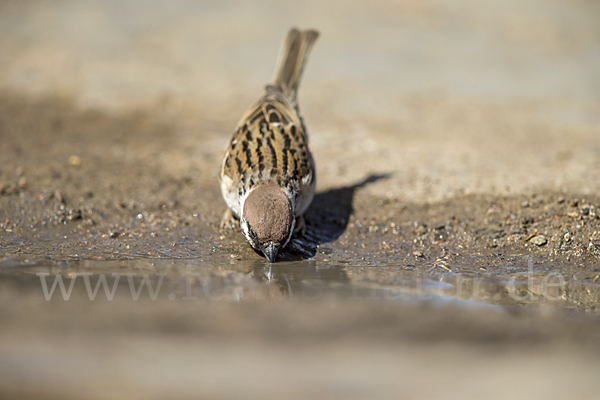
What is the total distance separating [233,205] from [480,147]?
461 centimetres

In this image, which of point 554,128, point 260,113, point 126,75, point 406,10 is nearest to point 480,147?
point 554,128

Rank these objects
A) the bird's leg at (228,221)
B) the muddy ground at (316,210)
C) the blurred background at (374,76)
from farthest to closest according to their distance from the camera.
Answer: the blurred background at (374,76)
the bird's leg at (228,221)
the muddy ground at (316,210)

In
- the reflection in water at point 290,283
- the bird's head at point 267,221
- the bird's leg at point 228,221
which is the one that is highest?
the bird's leg at point 228,221

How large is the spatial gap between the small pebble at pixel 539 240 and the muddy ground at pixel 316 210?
0.02m

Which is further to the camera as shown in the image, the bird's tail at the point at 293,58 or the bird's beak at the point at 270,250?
the bird's tail at the point at 293,58

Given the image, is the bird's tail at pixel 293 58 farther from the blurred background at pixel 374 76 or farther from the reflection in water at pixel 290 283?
the reflection in water at pixel 290 283

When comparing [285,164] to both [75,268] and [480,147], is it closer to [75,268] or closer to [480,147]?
[75,268]

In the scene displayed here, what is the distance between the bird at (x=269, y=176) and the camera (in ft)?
16.8

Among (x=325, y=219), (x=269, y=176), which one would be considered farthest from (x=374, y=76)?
(x=269, y=176)

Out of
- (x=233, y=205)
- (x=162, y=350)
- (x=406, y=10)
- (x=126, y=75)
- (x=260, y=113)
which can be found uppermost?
(x=406, y=10)

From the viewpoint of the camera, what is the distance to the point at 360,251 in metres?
5.88

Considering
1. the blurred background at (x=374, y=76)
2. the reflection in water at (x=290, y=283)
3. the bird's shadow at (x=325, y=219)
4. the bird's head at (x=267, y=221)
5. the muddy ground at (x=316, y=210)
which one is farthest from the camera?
the blurred background at (x=374, y=76)

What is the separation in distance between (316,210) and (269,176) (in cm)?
140

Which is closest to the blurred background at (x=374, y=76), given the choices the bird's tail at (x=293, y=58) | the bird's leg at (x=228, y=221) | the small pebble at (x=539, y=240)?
the bird's tail at (x=293, y=58)
